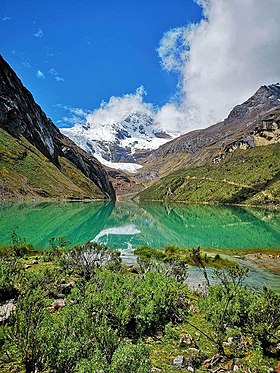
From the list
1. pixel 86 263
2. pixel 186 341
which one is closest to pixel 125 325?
pixel 186 341

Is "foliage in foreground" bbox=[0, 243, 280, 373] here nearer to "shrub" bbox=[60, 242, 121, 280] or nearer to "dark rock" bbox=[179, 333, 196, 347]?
"dark rock" bbox=[179, 333, 196, 347]

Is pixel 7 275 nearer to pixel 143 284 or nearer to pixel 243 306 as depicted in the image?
pixel 143 284

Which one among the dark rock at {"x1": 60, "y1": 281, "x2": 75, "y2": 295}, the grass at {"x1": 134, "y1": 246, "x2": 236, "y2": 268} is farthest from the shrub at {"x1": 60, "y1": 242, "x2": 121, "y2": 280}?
the grass at {"x1": 134, "y1": 246, "x2": 236, "y2": 268}

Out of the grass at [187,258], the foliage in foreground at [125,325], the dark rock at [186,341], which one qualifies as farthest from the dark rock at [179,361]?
the grass at [187,258]

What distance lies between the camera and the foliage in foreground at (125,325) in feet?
39.7

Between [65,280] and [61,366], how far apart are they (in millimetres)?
16100

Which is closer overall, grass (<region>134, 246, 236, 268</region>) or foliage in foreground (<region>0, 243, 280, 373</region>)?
foliage in foreground (<region>0, 243, 280, 373</region>)

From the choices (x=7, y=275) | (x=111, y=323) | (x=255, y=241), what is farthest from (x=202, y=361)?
(x=255, y=241)

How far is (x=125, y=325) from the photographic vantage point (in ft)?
59.6

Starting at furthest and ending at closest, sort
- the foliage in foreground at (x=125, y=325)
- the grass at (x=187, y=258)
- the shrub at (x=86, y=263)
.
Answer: the grass at (x=187, y=258) < the shrub at (x=86, y=263) < the foliage in foreground at (x=125, y=325)

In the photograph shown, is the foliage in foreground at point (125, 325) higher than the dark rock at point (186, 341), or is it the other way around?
the foliage in foreground at point (125, 325)

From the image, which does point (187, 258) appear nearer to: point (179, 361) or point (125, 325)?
point (125, 325)

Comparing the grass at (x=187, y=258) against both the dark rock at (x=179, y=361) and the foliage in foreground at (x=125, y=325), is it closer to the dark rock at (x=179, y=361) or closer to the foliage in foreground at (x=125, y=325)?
the foliage in foreground at (x=125, y=325)

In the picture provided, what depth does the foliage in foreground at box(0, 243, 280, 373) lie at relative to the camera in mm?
12109
